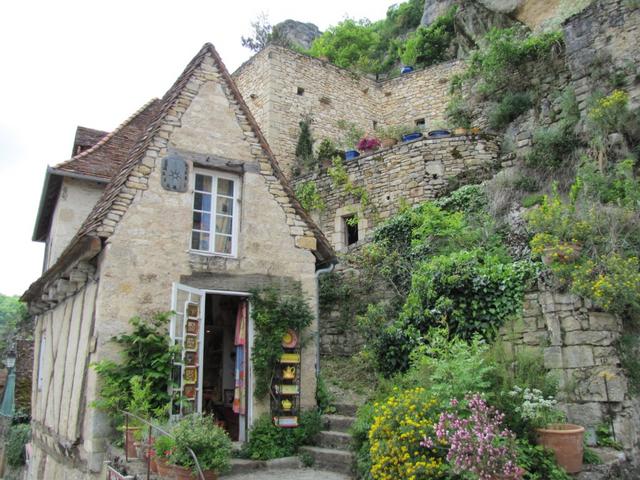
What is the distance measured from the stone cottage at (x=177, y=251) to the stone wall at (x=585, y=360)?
3.24m

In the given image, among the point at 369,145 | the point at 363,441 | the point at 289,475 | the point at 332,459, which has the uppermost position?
the point at 369,145

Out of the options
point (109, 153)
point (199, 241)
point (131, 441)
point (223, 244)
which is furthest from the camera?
point (109, 153)

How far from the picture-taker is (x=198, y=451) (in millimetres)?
5215

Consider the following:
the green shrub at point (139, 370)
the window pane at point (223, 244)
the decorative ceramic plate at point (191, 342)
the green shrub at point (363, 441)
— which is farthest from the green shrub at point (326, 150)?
the green shrub at point (363, 441)

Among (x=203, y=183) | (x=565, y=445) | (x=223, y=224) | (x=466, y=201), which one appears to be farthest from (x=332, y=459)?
(x=466, y=201)

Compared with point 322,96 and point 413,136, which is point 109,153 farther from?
point 322,96

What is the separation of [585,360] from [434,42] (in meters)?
18.2

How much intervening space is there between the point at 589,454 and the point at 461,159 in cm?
839

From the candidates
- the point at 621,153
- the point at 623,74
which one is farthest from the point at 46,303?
the point at 623,74

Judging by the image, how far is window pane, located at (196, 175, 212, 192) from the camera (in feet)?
25.5

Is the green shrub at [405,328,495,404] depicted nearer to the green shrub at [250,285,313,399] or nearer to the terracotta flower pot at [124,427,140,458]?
the green shrub at [250,285,313,399]

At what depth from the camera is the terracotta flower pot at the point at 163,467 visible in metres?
5.13

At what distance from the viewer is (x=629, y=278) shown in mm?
6355

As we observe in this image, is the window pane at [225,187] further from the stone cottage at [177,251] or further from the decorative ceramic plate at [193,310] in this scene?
the decorative ceramic plate at [193,310]
